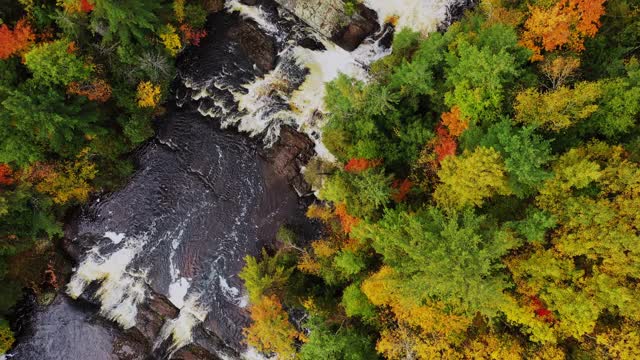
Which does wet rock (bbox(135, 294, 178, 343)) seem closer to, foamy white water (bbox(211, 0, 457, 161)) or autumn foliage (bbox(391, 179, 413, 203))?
foamy white water (bbox(211, 0, 457, 161))

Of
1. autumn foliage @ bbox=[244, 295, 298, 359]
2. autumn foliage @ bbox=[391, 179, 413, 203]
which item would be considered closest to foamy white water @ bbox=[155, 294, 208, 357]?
autumn foliage @ bbox=[244, 295, 298, 359]

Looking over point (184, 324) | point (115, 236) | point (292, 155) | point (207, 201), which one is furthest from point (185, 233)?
point (292, 155)

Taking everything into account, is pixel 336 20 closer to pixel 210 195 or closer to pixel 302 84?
pixel 302 84

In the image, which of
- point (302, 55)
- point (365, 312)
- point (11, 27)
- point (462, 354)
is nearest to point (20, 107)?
point (11, 27)

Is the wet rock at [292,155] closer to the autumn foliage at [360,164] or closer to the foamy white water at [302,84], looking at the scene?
the foamy white water at [302,84]

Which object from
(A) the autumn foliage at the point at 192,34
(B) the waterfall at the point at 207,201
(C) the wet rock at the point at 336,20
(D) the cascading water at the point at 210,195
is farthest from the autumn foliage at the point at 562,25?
(A) the autumn foliage at the point at 192,34
